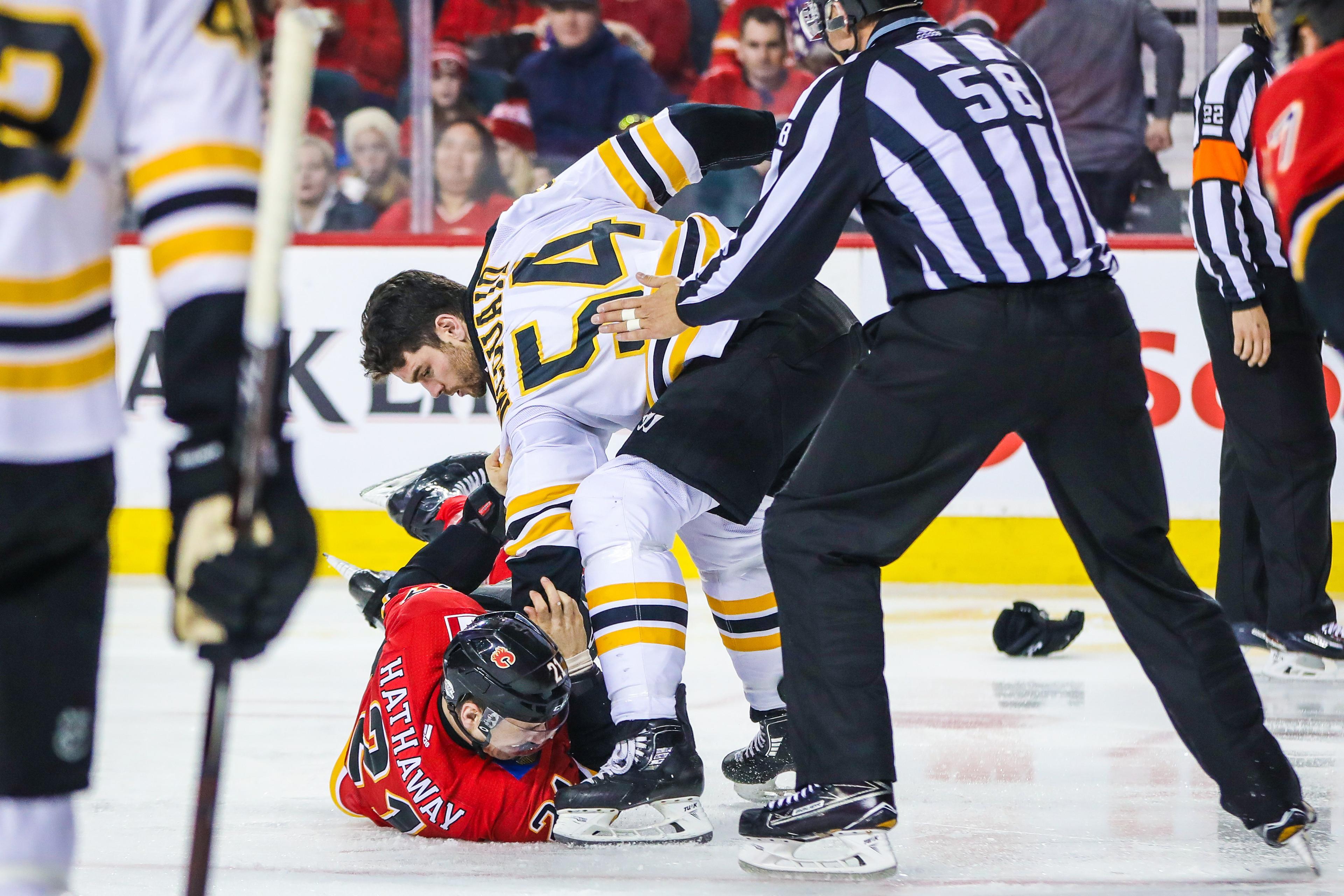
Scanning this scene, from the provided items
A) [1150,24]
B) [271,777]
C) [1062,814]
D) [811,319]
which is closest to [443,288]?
[811,319]

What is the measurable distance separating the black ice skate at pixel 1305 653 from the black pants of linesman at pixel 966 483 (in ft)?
5.44

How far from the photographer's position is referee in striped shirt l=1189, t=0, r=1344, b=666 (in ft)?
11.1

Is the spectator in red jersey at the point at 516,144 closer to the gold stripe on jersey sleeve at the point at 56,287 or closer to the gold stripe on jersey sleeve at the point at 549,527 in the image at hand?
the gold stripe on jersey sleeve at the point at 549,527

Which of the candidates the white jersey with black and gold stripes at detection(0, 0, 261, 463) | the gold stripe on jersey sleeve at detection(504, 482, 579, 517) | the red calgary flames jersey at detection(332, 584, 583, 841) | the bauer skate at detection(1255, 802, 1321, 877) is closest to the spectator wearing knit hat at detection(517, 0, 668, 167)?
the gold stripe on jersey sleeve at detection(504, 482, 579, 517)

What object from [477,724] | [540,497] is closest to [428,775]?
[477,724]

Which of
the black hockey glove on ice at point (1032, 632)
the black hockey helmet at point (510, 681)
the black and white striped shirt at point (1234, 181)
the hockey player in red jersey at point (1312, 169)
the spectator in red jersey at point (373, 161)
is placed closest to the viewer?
the hockey player in red jersey at point (1312, 169)

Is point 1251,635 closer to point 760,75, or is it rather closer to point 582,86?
point 760,75

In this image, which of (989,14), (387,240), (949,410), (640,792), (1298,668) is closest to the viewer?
(949,410)

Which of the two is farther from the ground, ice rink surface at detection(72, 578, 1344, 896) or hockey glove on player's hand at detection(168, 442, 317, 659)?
hockey glove on player's hand at detection(168, 442, 317, 659)

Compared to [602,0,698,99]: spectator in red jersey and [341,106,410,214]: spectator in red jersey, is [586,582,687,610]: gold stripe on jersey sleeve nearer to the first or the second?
[341,106,410,214]: spectator in red jersey

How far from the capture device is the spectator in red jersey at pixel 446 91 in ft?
17.7

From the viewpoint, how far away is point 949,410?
194 cm

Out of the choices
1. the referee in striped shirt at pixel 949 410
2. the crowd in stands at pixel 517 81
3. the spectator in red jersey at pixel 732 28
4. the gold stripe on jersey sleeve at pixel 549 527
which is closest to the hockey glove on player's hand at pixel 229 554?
the referee in striped shirt at pixel 949 410

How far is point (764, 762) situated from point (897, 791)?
9.2 inches
